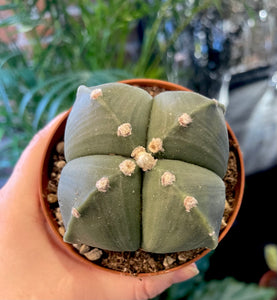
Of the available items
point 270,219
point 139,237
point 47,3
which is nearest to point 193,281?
point 270,219

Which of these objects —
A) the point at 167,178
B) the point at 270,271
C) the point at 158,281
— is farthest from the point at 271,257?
the point at 167,178

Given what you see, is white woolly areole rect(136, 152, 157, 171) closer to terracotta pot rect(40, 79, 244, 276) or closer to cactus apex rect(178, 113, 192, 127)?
cactus apex rect(178, 113, 192, 127)

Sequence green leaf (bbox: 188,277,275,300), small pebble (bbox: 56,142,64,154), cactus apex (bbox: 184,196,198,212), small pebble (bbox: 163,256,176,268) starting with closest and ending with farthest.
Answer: cactus apex (bbox: 184,196,198,212) → small pebble (bbox: 163,256,176,268) → small pebble (bbox: 56,142,64,154) → green leaf (bbox: 188,277,275,300)

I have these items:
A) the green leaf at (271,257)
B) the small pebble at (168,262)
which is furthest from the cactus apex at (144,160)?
the green leaf at (271,257)

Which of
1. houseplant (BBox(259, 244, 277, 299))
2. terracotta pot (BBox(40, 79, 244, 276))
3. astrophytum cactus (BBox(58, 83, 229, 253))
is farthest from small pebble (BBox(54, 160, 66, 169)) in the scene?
houseplant (BBox(259, 244, 277, 299))

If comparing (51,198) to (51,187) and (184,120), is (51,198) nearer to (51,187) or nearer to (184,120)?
(51,187)
